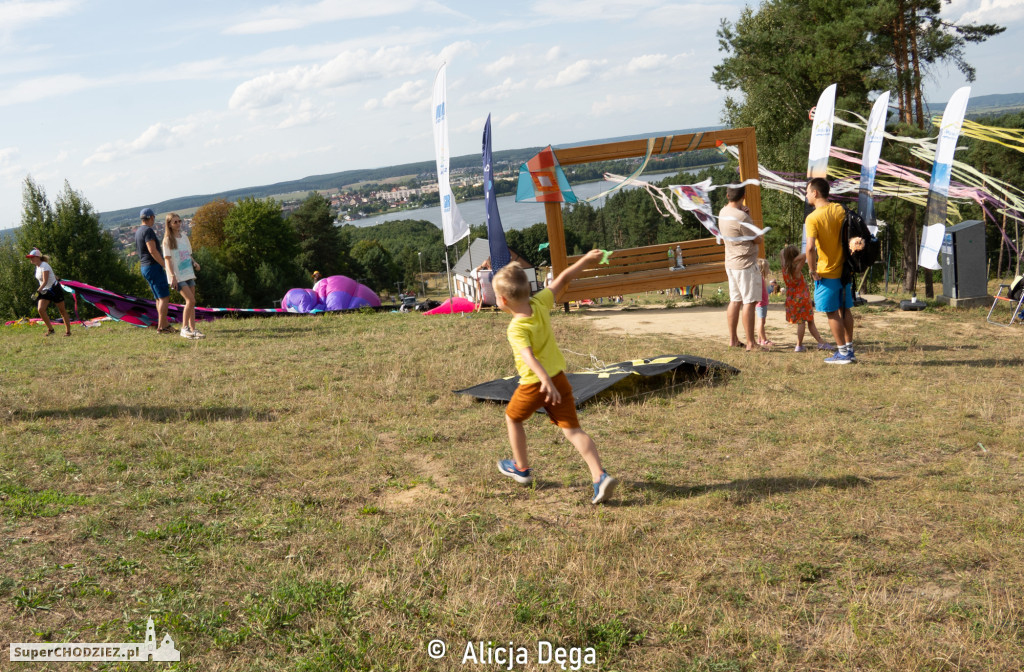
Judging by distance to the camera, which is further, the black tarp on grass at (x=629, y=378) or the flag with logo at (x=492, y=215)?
the flag with logo at (x=492, y=215)

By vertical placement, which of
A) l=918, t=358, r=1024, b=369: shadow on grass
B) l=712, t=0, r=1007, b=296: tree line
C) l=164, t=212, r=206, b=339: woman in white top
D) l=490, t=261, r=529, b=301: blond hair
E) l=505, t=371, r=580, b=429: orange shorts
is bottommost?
l=918, t=358, r=1024, b=369: shadow on grass

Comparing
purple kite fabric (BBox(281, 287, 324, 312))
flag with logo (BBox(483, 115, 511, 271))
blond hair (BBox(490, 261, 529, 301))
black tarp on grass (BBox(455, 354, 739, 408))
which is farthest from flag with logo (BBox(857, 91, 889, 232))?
purple kite fabric (BBox(281, 287, 324, 312))

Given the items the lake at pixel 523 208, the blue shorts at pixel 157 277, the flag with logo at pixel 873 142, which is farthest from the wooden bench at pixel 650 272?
the blue shorts at pixel 157 277

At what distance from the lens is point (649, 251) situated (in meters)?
13.6

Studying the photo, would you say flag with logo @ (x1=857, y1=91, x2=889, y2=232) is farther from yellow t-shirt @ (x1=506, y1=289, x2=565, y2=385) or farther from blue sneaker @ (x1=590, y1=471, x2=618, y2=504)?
blue sneaker @ (x1=590, y1=471, x2=618, y2=504)

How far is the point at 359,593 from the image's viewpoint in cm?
327

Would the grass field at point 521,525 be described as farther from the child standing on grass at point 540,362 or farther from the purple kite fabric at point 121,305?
the purple kite fabric at point 121,305

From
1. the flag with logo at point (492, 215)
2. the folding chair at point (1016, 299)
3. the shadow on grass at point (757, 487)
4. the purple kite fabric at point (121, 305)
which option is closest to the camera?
the shadow on grass at point (757, 487)

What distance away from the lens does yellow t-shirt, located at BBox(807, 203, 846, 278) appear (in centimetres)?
734

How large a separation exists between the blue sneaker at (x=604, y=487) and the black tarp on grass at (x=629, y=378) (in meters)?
2.14

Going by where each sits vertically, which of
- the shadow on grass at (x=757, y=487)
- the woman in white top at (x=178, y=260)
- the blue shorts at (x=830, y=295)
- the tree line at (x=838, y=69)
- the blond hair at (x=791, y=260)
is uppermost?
the tree line at (x=838, y=69)

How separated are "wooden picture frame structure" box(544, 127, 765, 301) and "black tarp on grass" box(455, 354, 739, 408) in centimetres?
572

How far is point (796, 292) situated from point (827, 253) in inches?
45.8

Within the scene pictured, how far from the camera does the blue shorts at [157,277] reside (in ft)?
34.9
